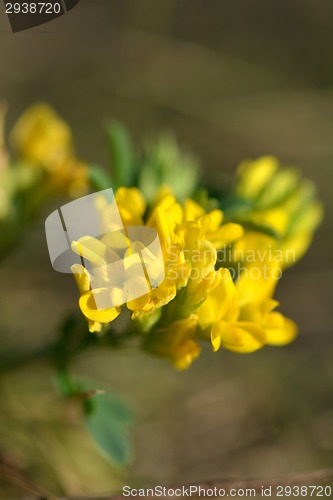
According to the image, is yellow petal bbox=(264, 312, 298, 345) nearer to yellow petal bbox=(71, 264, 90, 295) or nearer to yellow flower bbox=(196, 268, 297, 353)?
yellow flower bbox=(196, 268, 297, 353)

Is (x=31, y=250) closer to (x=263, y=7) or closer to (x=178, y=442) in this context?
(x=178, y=442)

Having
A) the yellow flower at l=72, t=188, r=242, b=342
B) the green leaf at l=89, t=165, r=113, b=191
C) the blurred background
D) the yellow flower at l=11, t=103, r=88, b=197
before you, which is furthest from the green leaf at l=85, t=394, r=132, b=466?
the yellow flower at l=11, t=103, r=88, b=197

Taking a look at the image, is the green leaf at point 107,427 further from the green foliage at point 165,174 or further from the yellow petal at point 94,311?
the green foliage at point 165,174

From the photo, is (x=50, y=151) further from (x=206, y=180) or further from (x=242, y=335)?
(x=242, y=335)

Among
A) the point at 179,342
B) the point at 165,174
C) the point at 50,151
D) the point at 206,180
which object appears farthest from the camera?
the point at 50,151

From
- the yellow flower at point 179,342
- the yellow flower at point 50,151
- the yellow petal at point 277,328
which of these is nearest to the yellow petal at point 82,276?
the yellow flower at point 179,342

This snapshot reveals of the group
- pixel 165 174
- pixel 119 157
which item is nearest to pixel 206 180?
pixel 165 174
